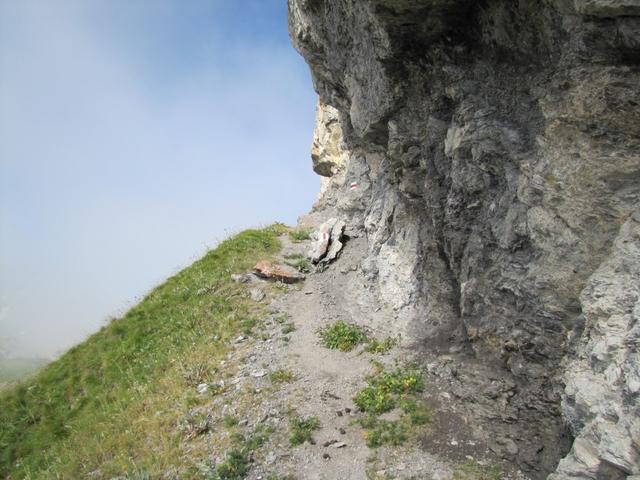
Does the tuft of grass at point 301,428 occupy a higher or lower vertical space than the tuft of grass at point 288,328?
lower

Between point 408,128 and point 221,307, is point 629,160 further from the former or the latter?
point 221,307

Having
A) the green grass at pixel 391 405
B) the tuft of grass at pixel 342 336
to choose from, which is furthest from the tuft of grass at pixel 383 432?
the tuft of grass at pixel 342 336

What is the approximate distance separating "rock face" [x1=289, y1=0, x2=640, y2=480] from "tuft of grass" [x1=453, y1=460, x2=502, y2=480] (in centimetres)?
80

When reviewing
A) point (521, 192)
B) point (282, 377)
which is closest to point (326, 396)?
point (282, 377)

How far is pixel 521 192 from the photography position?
12406mm

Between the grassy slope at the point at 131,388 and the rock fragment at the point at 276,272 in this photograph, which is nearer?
the grassy slope at the point at 131,388

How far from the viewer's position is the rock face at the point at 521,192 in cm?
900

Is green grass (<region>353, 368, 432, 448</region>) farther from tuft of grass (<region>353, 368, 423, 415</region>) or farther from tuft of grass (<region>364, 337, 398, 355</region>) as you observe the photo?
tuft of grass (<region>364, 337, 398, 355</region>)

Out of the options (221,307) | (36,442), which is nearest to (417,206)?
(221,307)

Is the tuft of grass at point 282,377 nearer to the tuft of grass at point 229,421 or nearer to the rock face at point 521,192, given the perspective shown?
the tuft of grass at point 229,421

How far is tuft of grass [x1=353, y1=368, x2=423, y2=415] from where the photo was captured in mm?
14211

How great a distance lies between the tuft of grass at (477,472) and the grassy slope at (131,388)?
323 inches

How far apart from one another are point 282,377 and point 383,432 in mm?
5117

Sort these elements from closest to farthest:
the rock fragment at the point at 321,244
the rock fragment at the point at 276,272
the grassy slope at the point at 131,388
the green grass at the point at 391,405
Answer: the green grass at the point at 391,405 < the grassy slope at the point at 131,388 < the rock fragment at the point at 276,272 < the rock fragment at the point at 321,244
